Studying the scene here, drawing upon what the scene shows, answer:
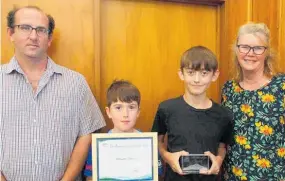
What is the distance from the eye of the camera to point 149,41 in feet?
7.31

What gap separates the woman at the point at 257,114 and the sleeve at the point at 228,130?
2 cm

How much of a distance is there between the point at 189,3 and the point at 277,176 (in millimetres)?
1209

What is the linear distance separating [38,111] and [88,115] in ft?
0.84

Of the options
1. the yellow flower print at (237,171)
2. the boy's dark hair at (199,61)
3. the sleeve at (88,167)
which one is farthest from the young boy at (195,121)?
the sleeve at (88,167)

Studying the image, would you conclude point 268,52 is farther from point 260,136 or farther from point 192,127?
point 192,127

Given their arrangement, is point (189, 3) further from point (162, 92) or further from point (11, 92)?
point (11, 92)

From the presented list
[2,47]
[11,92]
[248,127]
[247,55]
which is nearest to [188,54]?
Result: [247,55]

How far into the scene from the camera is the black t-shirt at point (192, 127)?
5.42ft

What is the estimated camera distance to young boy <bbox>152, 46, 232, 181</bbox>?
164 centimetres

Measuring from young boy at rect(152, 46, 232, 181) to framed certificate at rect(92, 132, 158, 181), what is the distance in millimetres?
129

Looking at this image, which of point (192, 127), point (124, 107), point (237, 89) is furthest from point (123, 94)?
point (237, 89)

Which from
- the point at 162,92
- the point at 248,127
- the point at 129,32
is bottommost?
the point at 248,127

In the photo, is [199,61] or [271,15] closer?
[199,61]

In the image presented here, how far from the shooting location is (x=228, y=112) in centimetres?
178
